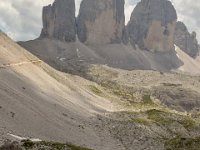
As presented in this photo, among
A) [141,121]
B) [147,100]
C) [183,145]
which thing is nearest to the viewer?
[183,145]

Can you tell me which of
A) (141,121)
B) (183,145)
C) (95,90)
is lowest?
(95,90)

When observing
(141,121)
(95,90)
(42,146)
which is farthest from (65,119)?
(95,90)

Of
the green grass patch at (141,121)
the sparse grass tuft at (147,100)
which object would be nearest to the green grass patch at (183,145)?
the green grass patch at (141,121)

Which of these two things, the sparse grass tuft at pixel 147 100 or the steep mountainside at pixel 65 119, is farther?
the sparse grass tuft at pixel 147 100

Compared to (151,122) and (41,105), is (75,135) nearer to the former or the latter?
(41,105)

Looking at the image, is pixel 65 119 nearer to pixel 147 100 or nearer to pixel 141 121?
pixel 141 121

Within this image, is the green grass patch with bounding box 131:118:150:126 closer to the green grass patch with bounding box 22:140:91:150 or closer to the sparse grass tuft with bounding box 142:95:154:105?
the green grass patch with bounding box 22:140:91:150

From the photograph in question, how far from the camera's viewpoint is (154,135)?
3750 inches

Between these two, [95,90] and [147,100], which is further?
[147,100]

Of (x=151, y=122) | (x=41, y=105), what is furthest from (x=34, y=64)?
(x=41, y=105)

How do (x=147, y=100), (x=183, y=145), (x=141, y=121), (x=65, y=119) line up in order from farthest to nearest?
(x=147, y=100) → (x=141, y=121) → (x=65, y=119) → (x=183, y=145)

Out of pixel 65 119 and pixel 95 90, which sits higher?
pixel 65 119

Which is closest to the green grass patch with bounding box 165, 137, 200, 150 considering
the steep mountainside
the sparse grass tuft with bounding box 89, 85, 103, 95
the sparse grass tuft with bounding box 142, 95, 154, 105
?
the steep mountainside

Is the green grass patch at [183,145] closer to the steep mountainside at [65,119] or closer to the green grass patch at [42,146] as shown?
the steep mountainside at [65,119]
